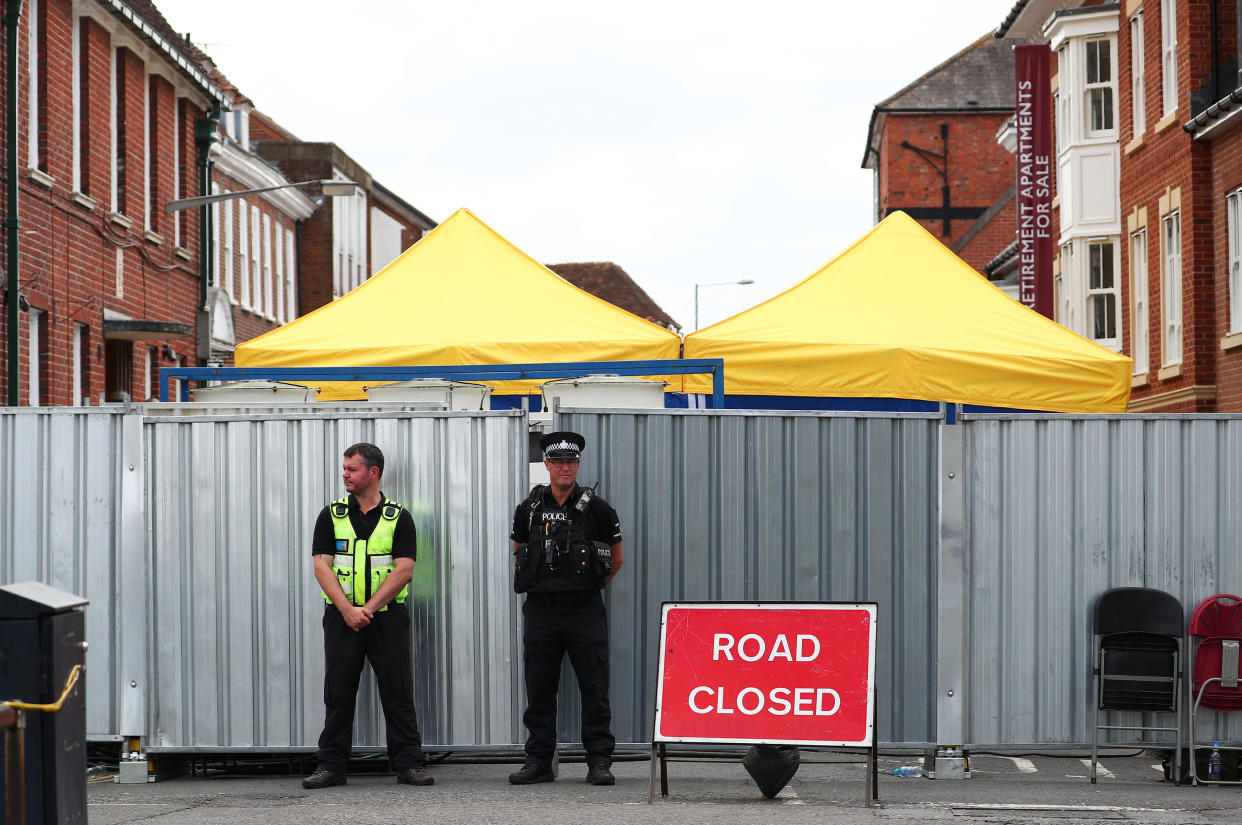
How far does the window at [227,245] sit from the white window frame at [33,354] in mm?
15249

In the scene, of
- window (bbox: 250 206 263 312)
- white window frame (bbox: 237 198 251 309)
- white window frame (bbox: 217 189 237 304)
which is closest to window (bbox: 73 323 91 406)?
white window frame (bbox: 217 189 237 304)

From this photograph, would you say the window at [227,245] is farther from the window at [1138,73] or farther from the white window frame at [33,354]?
the window at [1138,73]

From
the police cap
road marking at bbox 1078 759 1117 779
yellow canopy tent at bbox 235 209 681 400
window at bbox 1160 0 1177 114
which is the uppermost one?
window at bbox 1160 0 1177 114

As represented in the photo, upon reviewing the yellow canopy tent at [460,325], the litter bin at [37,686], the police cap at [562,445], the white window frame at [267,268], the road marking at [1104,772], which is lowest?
the road marking at [1104,772]

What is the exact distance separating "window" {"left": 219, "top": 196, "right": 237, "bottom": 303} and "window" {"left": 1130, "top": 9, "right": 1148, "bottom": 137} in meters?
19.6

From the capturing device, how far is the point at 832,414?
970 cm

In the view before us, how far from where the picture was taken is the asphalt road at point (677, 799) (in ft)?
27.3

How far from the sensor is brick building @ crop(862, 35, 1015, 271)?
6003 cm

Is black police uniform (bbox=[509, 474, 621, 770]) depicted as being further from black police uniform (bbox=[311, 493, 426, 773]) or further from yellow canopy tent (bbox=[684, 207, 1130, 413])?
yellow canopy tent (bbox=[684, 207, 1130, 413])

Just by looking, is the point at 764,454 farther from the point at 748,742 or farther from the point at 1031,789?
the point at 1031,789

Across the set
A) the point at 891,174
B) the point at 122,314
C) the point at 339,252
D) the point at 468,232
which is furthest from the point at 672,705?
the point at 891,174

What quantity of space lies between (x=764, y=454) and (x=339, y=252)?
137 feet

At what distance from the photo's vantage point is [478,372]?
12844 mm

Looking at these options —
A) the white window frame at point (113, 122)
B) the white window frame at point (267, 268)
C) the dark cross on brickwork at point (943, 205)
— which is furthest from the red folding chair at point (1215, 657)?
the dark cross on brickwork at point (943, 205)
